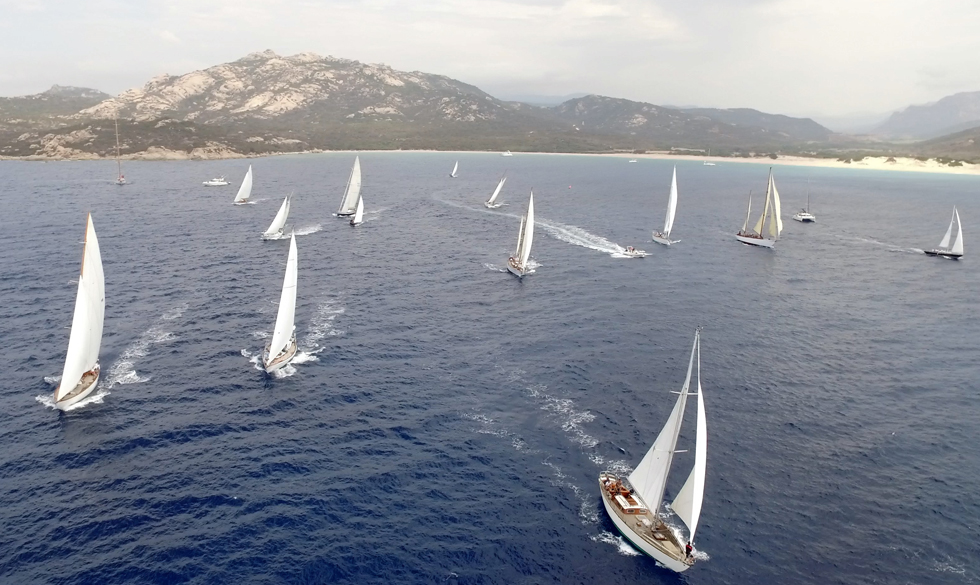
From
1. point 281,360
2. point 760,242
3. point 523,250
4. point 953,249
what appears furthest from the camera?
point 760,242

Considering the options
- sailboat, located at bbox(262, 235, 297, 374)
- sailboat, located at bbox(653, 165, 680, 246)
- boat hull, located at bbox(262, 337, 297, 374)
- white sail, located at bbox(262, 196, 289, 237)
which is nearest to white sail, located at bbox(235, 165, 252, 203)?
white sail, located at bbox(262, 196, 289, 237)

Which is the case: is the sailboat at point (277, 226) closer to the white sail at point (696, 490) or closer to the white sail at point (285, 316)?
the white sail at point (285, 316)

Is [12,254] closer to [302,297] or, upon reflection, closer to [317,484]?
[302,297]

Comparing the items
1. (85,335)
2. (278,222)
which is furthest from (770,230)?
(85,335)

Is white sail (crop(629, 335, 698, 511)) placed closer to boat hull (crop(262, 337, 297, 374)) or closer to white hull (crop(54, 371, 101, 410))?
boat hull (crop(262, 337, 297, 374))

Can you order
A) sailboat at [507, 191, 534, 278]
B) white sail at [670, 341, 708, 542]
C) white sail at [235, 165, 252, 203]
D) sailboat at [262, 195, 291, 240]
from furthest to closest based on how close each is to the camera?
white sail at [235, 165, 252, 203]
sailboat at [262, 195, 291, 240]
sailboat at [507, 191, 534, 278]
white sail at [670, 341, 708, 542]

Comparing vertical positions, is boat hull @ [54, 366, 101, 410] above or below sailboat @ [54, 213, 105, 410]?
below

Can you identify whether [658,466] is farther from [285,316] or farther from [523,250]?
[523,250]
